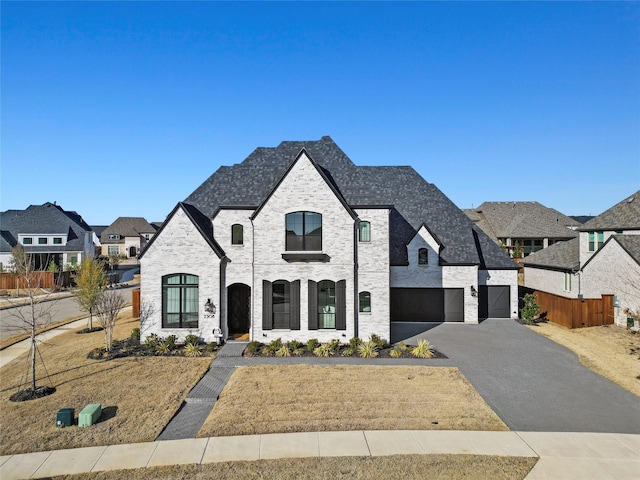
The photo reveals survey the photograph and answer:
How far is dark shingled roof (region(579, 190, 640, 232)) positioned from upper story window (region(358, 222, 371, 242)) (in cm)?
1990

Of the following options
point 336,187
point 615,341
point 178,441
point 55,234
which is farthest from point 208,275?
point 55,234

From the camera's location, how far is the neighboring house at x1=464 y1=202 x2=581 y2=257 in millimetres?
46969

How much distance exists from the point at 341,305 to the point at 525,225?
38.9m

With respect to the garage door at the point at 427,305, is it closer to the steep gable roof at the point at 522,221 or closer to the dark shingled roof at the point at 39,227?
the steep gable roof at the point at 522,221

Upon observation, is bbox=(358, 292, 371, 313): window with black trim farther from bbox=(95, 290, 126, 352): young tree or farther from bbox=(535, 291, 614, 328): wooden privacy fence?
bbox=(535, 291, 614, 328): wooden privacy fence

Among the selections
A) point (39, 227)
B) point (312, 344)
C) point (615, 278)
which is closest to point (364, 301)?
point (312, 344)

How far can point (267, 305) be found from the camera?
19906 millimetres

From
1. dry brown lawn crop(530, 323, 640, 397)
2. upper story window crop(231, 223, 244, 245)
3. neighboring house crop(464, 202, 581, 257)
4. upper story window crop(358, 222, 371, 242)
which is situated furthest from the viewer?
neighboring house crop(464, 202, 581, 257)

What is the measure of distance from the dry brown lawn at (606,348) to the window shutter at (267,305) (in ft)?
49.5

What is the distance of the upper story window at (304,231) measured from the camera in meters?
19.8

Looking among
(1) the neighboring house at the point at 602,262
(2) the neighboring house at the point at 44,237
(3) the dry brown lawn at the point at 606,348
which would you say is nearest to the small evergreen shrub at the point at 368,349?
(3) the dry brown lawn at the point at 606,348

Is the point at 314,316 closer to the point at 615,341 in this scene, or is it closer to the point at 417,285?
the point at 417,285

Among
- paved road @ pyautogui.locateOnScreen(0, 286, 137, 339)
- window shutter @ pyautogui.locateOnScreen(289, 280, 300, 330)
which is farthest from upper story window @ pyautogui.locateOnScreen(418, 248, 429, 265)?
paved road @ pyautogui.locateOnScreen(0, 286, 137, 339)

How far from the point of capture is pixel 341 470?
9328mm
